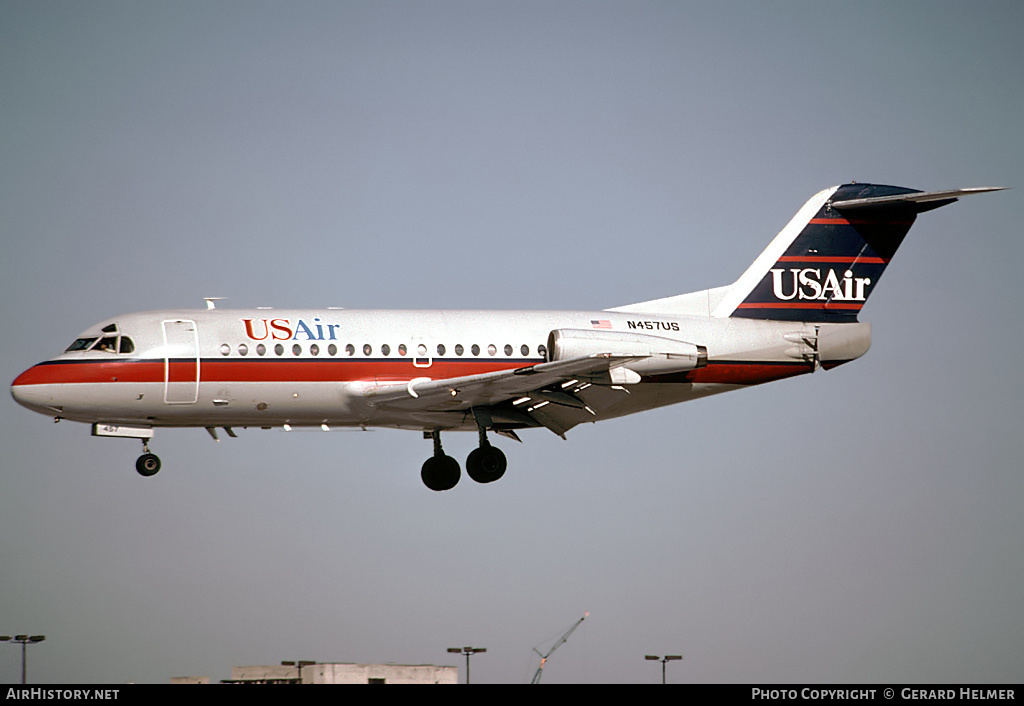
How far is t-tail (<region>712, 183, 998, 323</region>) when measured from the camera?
135ft

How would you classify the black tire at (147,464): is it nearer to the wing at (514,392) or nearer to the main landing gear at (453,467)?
the wing at (514,392)

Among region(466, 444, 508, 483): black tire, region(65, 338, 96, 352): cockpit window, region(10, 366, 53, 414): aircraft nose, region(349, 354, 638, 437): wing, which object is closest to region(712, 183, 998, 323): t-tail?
region(349, 354, 638, 437): wing

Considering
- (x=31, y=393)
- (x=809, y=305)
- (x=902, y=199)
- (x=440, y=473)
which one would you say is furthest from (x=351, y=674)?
(x=902, y=199)

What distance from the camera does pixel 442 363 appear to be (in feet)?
123

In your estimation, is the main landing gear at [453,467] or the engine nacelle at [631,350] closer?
the engine nacelle at [631,350]

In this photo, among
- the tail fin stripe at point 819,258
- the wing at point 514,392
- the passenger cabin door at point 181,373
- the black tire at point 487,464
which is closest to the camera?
the wing at point 514,392

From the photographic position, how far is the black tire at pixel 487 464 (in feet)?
128

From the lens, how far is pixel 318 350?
36.8 meters

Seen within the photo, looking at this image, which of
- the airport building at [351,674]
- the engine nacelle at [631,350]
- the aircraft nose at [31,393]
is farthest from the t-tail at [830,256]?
the aircraft nose at [31,393]

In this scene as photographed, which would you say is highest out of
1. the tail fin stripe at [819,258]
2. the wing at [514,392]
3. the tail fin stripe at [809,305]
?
the tail fin stripe at [819,258]

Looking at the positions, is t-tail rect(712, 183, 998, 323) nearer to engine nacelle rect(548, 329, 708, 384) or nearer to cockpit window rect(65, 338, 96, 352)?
engine nacelle rect(548, 329, 708, 384)

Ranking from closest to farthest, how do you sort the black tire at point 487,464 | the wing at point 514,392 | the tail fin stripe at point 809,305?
1. the wing at point 514,392
2. the black tire at point 487,464
3. the tail fin stripe at point 809,305

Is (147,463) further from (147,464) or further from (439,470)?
(439,470)
